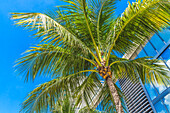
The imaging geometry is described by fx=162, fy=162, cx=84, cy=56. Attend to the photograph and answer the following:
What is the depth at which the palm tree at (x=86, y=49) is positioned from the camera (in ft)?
14.5

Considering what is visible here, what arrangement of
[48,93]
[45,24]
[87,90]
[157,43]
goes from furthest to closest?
[157,43] < [87,90] < [48,93] < [45,24]

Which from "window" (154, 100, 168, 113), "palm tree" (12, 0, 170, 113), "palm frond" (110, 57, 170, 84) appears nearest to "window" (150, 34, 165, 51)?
"window" (154, 100, 168, 113)

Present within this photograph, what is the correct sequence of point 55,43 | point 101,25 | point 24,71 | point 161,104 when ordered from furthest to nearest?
point 161,104
point 101,25
point 55,43
point 24,71

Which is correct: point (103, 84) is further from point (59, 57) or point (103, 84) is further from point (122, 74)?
point (59, 57)

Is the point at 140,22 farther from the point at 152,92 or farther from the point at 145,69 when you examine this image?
the point at 152,92

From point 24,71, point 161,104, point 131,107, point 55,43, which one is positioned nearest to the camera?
point 24,71

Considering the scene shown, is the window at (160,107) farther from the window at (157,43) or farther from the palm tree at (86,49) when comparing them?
the palm tree at (86,49)

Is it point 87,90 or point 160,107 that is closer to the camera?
point 87,90

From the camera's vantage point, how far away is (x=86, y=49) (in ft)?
15.4

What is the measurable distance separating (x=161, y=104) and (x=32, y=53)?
8160mm

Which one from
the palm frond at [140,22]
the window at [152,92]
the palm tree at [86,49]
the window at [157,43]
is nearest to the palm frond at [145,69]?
the palm tree at [86,49]

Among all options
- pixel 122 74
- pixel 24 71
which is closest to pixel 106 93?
pixel 122 74

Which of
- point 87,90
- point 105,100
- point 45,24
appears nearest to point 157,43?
point 105,100

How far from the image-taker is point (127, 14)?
4766 mm
